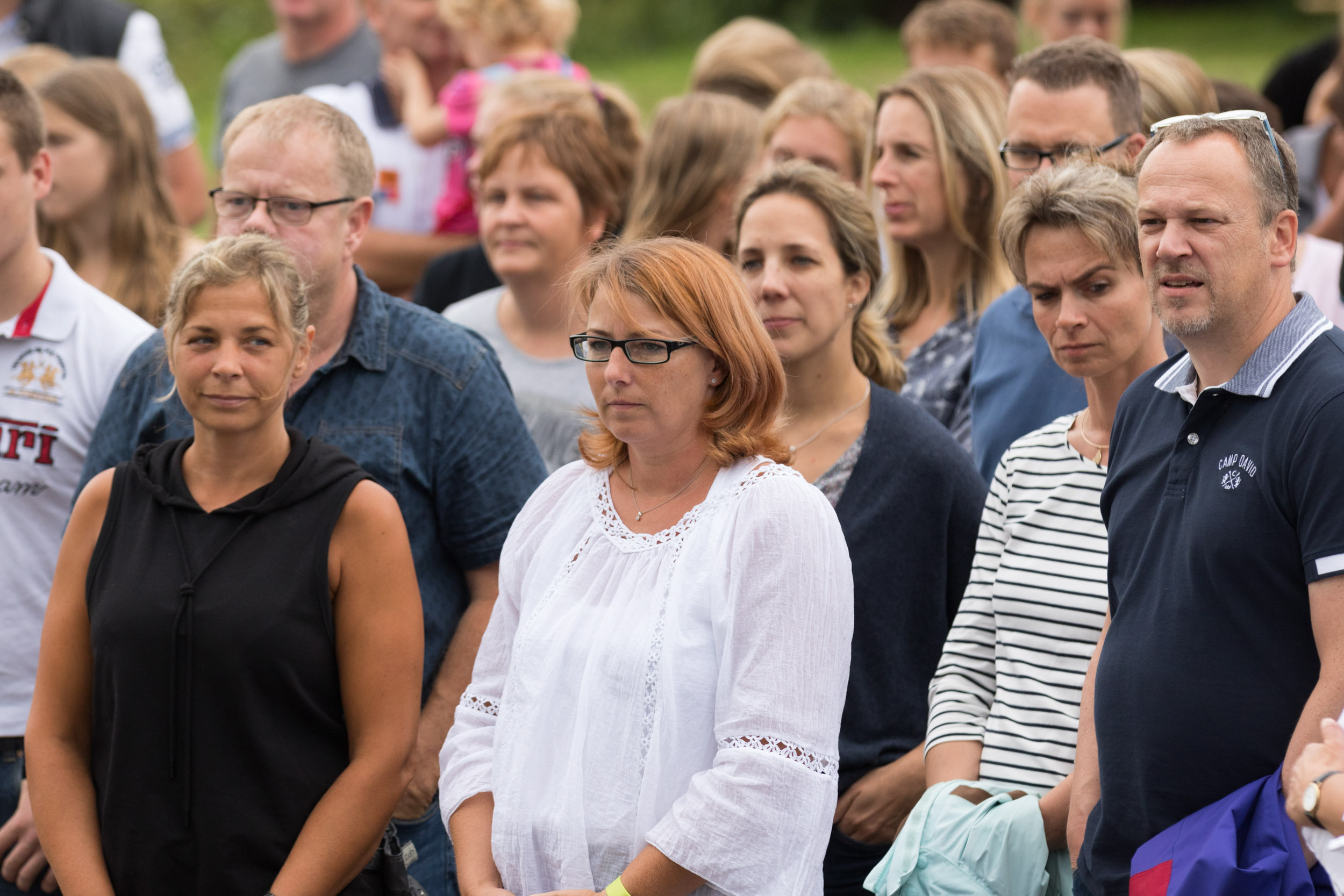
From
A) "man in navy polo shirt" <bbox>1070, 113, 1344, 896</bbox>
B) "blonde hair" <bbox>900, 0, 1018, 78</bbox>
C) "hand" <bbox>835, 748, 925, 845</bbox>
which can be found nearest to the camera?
"man in navy polo shirt" <bbox>1070, 113, 1344, 896</bbox>

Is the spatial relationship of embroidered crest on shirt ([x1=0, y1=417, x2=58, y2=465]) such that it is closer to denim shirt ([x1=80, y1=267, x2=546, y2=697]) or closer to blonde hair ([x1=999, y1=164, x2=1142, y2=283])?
denim shirt ([x1=80, y1=267, x2=546, y2=697])

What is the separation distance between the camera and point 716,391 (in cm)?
258

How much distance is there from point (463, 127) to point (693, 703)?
153 inches

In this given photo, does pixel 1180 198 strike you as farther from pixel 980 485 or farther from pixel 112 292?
pixel 112 292

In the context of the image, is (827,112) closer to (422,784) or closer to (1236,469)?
(422,784)

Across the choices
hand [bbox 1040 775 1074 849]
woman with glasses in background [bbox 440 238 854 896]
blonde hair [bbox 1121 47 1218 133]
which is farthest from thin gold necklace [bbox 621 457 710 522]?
blonde hair [bbox 1121 47 1218 133]

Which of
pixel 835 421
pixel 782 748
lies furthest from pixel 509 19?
pixel 782 748

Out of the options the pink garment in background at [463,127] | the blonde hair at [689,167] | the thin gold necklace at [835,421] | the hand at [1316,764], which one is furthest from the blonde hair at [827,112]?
the hand at [1316,764]

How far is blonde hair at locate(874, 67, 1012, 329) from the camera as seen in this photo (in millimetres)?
4113

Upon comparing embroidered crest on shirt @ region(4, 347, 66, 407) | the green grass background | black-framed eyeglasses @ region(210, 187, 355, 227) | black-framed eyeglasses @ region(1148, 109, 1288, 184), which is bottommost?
embroidered crest on shirt @ region(4, 347, 66, 407)

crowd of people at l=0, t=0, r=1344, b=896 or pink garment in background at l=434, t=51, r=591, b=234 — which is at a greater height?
pink garment in background at l=434, t=51, r=591, b=234

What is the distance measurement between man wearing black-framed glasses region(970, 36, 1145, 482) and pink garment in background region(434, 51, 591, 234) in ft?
7.81

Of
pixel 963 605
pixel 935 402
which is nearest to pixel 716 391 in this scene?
pixel 963 605

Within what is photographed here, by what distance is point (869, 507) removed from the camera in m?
3.13
